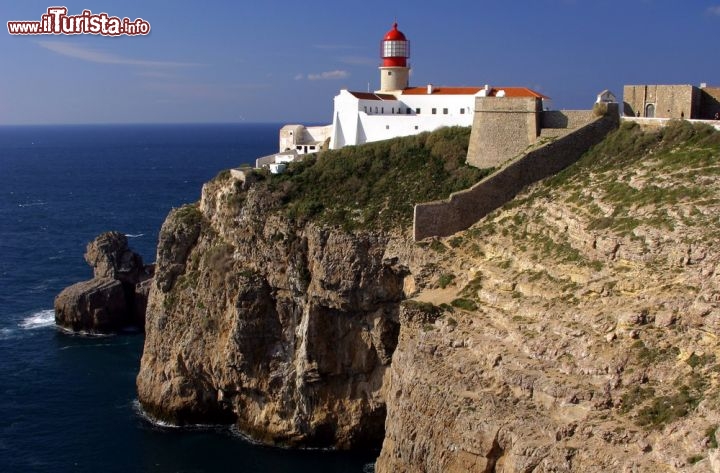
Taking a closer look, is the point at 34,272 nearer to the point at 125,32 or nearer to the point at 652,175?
the point at 125,32

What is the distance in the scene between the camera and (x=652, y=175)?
31047 millimetres

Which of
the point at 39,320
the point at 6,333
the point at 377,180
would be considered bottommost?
the point at 6,333

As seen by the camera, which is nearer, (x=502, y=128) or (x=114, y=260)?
(x=502, y=128)

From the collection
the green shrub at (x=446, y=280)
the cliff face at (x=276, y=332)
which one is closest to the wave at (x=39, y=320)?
the cliff face at (x=276, y=332)

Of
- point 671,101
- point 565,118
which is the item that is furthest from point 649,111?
point 565,118

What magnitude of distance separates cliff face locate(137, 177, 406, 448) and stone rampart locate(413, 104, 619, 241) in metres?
2.72

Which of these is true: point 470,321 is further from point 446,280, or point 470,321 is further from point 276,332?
point 276,332

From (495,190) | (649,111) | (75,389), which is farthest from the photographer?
(75,389)

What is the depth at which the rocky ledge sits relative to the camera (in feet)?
177

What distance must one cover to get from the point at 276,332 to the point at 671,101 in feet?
77.7

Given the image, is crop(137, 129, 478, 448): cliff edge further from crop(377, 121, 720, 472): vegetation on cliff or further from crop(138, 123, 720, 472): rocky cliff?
crop(377, 121, 720, 472): vegetation on cliff

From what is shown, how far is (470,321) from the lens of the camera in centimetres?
2953

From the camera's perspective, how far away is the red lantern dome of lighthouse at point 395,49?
170 ft

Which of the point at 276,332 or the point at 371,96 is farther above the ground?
the point at 371,96
